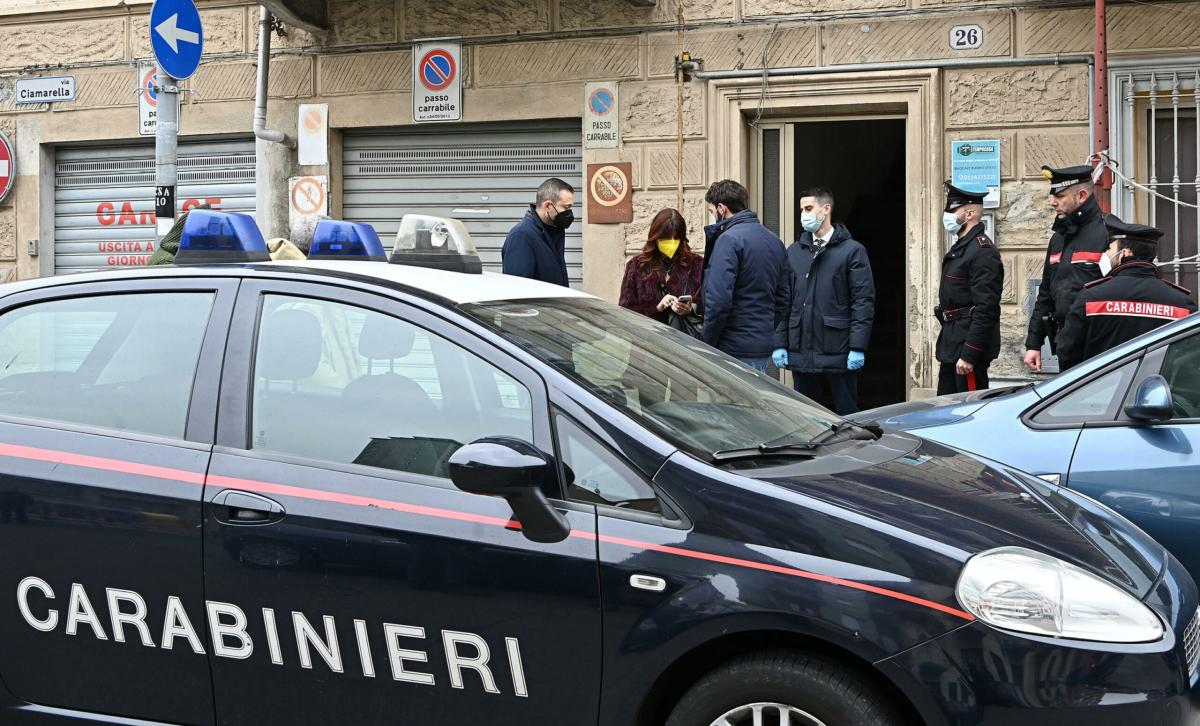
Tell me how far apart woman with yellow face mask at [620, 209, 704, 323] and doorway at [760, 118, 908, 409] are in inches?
80.9

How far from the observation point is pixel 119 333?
11.5 ft

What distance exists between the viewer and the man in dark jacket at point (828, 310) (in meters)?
8.07

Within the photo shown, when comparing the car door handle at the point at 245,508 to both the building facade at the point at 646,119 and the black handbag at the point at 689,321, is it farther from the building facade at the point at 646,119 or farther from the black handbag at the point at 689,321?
the building facade at the point at 646,119

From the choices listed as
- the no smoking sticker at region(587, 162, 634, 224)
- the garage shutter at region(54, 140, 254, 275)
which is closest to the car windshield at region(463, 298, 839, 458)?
the no smoking sticker at region(587, 162, 634, 224)

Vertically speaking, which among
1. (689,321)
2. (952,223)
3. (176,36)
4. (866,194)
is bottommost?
(689,321)

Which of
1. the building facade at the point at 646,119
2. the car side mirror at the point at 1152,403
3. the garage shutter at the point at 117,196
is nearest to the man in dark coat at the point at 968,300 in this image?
the building facade at the point at 646,119

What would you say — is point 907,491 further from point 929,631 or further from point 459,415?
point 459,415

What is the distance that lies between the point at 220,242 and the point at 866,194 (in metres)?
9.20

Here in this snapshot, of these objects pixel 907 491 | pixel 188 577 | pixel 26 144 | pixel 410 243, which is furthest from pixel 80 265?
pixel 907 491

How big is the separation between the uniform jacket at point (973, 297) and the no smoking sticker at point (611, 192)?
9.35ft

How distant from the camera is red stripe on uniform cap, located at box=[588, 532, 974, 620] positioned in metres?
2.71

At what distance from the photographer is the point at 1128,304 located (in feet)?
19.7

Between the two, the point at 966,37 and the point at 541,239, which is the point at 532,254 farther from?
the point at 966,37

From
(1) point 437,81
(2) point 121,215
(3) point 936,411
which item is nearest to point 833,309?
(3) point 936,411
